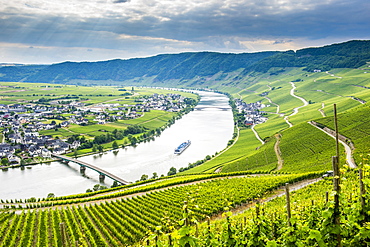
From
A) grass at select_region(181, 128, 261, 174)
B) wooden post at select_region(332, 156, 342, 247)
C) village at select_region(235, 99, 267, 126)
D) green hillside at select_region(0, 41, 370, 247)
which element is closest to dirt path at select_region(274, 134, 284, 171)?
green hillside at select_region(0, 41, 370, 247)

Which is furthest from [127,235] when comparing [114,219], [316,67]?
[316,67]

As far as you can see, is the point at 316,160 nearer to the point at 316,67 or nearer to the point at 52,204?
the point at 52,204

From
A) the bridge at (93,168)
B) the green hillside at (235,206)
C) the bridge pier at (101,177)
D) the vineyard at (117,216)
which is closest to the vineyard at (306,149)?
the green hillside at (235,206)

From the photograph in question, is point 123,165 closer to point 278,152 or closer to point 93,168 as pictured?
point 93,168

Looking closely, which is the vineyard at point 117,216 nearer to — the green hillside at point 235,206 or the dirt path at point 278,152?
the green hillside at point 235,206

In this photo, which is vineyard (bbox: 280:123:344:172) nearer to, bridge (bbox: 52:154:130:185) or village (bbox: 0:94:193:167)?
bridge (bbox: 52:154:130:185)
